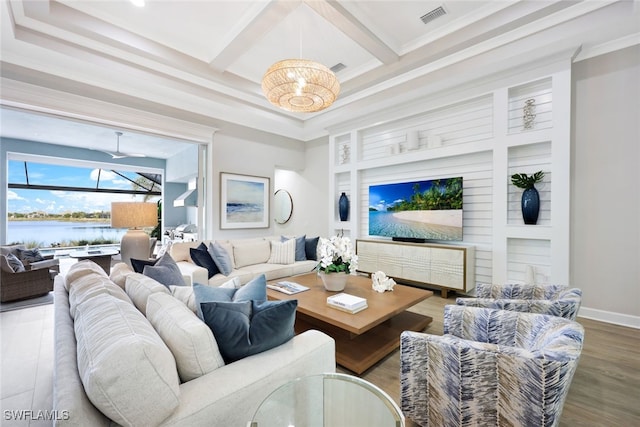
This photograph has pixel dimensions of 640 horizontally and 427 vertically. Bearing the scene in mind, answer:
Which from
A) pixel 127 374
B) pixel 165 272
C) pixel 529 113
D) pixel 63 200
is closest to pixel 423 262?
pixel 529 113

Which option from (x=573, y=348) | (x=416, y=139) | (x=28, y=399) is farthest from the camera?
(x=416, y=139)

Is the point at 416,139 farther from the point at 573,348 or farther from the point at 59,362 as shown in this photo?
the point at 59,362

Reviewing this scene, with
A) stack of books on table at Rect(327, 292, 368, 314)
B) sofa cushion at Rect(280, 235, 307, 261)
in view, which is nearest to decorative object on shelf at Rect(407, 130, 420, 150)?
sofa cushion at Rect(280, 235, 307, 261)

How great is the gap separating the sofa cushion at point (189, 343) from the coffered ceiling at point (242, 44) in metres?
2.76

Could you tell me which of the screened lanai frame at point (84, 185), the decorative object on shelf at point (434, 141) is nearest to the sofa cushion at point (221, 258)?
the decorative object on shelf at point (434, 141)

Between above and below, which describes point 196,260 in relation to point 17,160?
below

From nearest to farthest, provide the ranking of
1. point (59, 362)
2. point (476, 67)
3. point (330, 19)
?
point (59, 362)
point (330, 19)
point (476, 67)

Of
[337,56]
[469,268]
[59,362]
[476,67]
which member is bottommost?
[469,268]

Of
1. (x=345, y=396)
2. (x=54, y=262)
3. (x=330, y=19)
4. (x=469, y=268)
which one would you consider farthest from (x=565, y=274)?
(x=54, y=262)

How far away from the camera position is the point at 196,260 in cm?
344

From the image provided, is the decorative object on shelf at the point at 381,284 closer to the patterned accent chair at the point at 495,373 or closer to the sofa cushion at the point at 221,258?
the patterned accent chair at the point at 495,373

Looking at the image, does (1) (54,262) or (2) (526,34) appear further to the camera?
(1) (54,262)

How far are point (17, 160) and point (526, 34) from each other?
8.78 metres

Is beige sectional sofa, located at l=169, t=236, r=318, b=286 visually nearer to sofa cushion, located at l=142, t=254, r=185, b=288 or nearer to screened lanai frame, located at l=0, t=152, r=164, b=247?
sofa cushion, located at l=142, t=254, r=185, b=288
